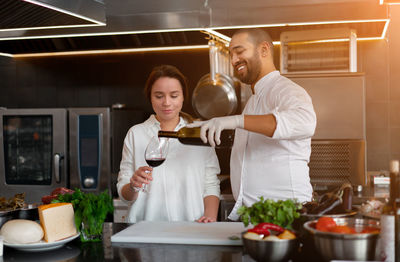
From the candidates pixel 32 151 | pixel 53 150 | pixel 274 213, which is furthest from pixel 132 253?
pixel 32 151

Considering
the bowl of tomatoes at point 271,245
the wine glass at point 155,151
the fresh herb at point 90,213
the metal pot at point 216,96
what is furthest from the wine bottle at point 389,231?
the metal pot at point 216,96

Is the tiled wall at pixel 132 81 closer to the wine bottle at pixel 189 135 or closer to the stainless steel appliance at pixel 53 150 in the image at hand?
the stainless steel appliance at pixel 53 150

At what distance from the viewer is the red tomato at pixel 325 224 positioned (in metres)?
1.41

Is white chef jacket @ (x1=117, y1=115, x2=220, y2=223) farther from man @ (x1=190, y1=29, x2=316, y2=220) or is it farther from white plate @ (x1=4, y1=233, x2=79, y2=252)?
white plate @ (x1=4, y1=233, x2=79, y2=252)

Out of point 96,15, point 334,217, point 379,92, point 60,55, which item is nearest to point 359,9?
point 379,92

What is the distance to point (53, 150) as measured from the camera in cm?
382

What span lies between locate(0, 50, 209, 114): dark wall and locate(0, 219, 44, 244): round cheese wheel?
2.59 m

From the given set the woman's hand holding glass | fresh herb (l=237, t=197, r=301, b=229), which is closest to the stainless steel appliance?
the woman's hand holding glass

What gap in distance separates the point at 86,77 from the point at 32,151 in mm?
953

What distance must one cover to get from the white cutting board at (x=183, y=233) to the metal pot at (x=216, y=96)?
1.80 metres

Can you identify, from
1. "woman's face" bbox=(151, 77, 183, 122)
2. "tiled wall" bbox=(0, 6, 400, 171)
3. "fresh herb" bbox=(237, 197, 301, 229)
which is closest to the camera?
"fresh herb" bbox=(237, 197, 301, 229)

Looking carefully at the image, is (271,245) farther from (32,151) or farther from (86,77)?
(86,77)

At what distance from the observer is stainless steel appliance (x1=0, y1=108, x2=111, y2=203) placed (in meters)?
3.74

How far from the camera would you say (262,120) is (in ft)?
6.03
